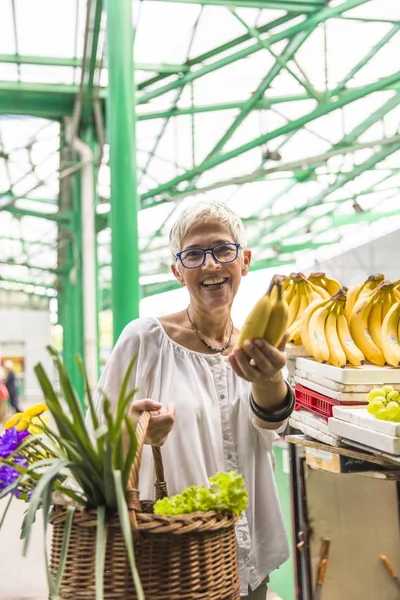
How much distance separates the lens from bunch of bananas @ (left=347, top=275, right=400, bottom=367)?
2257 millimetres

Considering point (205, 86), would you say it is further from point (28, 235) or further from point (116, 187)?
point (28, 235)

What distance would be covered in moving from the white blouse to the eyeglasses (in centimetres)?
24

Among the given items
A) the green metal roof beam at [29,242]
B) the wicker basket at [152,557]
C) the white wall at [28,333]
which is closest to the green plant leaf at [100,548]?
the wicker basket at [152,557]

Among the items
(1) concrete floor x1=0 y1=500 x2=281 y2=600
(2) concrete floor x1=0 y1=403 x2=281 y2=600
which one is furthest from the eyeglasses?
(1) concrete floor x1=0 y1=500 x2=281 y2=600

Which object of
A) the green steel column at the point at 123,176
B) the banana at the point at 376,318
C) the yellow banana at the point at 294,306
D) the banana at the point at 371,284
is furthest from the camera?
the green steel column at the point at 123,176

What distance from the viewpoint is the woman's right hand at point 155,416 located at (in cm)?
138

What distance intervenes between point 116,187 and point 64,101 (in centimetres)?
403

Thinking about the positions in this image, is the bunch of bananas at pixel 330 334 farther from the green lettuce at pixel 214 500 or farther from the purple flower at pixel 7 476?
the purple flower at pixel 7 476

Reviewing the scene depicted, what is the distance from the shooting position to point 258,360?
4.25 feet

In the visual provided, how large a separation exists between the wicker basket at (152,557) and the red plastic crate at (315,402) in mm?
1038

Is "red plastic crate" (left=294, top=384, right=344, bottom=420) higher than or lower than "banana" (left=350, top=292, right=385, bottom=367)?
lower

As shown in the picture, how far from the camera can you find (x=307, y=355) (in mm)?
2529

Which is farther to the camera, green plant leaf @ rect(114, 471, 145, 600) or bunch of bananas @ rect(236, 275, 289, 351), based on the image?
bunch of bananas @ rect(236, 275, 289, 351)

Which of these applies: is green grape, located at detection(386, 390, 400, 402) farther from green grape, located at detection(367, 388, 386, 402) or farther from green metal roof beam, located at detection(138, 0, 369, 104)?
green metal roof beam, located at detection(138, 0, 369, 104)
